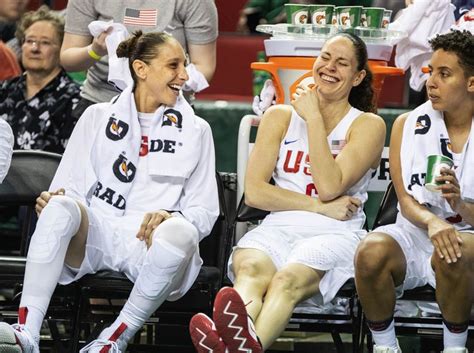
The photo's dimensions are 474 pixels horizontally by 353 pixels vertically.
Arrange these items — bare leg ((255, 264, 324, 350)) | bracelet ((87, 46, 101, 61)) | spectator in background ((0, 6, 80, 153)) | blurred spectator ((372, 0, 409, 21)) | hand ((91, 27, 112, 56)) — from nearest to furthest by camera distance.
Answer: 1. bare leg ((255, 264, 324, 350))
2. hand ((91, 27, 112, 56))
3. bracelet ((87, 46, 101, 61))
4. spectator in background ((0, 6, 80, 153))
5. blurred spectator ((372, 0, 409, 21))

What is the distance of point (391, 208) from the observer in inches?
233

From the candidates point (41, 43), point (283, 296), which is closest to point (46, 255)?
point (283, 296)

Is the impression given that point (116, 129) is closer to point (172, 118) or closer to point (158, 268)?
point (172, 118)

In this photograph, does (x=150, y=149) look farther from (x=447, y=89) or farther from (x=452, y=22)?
(x=452, y=22)

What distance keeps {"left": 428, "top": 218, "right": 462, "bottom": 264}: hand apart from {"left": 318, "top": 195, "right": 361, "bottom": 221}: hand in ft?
1.54

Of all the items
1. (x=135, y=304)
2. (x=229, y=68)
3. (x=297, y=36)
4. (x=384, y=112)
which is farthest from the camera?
(x=229, y=68)

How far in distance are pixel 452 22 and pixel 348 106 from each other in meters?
0.95

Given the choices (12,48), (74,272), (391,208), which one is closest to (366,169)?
(391,208)

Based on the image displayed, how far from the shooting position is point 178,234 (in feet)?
17.2

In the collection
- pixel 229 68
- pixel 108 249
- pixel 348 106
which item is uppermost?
pixel 348 106

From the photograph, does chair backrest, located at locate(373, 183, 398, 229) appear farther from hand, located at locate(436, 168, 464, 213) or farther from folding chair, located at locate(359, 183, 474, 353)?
hand, located at locate(436, 168, 464, 213)

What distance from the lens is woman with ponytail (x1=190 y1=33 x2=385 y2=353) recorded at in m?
5.33

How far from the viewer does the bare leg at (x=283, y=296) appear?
5109 millimetres

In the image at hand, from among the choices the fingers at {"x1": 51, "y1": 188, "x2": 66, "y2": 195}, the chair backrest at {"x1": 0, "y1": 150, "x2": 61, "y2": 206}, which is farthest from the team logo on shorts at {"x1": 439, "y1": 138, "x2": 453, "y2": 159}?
the chair backrest at {"x1": 0, "y1": 150, "x2": 61, "y2": 206}
